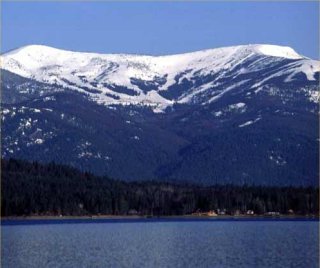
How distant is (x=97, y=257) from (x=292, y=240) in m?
27.9

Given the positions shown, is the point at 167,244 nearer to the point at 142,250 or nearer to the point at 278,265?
the point at 142,250

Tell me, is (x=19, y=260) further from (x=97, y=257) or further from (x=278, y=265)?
(x=278, y=265)

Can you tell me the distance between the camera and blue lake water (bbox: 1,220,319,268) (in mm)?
97875

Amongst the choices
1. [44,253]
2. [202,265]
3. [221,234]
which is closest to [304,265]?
[202,265]

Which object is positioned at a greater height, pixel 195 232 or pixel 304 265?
pixel 195 232

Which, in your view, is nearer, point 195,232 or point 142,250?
point 142,250

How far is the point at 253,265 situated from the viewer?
9494cm

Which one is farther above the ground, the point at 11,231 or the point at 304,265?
the point at 11,231

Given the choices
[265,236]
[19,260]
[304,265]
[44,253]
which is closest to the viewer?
[304,265]

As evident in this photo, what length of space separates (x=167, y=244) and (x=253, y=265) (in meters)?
27.4

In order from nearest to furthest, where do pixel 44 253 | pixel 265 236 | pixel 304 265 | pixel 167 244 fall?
pixel 304 265, pixel 44 253, pixel 167 244, pixel 265 236

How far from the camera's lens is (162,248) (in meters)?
115

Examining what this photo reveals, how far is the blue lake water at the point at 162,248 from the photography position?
321ft

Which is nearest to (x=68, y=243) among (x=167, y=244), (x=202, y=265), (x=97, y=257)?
(x=167, y=244)
